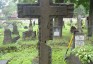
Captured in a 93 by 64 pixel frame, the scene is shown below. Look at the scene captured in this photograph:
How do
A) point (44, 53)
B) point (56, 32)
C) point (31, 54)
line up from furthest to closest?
point (56, 32) < point (31, 54) < point (44, 53)

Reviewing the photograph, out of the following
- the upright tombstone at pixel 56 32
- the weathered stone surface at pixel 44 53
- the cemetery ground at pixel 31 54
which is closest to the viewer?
the weathered stone surface at pixel 44 53

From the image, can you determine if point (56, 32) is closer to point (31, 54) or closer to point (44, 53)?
point (31, 54)

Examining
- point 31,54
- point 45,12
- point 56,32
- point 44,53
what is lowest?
point 56,32

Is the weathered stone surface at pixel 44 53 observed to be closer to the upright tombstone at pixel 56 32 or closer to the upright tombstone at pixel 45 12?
the upright tombstone at pixel 45 12

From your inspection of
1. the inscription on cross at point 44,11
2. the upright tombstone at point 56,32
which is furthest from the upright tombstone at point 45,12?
the upright tombstone at point 56,32

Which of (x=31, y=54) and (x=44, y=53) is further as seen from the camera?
(x=31, y=54)

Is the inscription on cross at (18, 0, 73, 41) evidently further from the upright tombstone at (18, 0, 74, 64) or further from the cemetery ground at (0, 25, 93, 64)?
the cemetery ground at (0, 25, 93, 64)

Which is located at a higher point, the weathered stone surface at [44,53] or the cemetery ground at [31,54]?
the weathered stone surface at [44,53]

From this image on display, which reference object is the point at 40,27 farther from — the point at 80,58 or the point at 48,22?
the point at 80,58

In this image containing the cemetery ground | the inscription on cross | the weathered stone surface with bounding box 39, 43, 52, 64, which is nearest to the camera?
the inscription on cross

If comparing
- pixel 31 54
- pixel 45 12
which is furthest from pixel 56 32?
pixel 45 12

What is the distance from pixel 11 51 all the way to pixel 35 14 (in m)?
8.92

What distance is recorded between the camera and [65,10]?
16.8ft

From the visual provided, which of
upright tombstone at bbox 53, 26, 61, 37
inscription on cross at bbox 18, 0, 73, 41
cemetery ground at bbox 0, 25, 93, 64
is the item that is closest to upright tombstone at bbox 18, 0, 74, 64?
inscription on cross at bbox 18, 0, 73, 41
